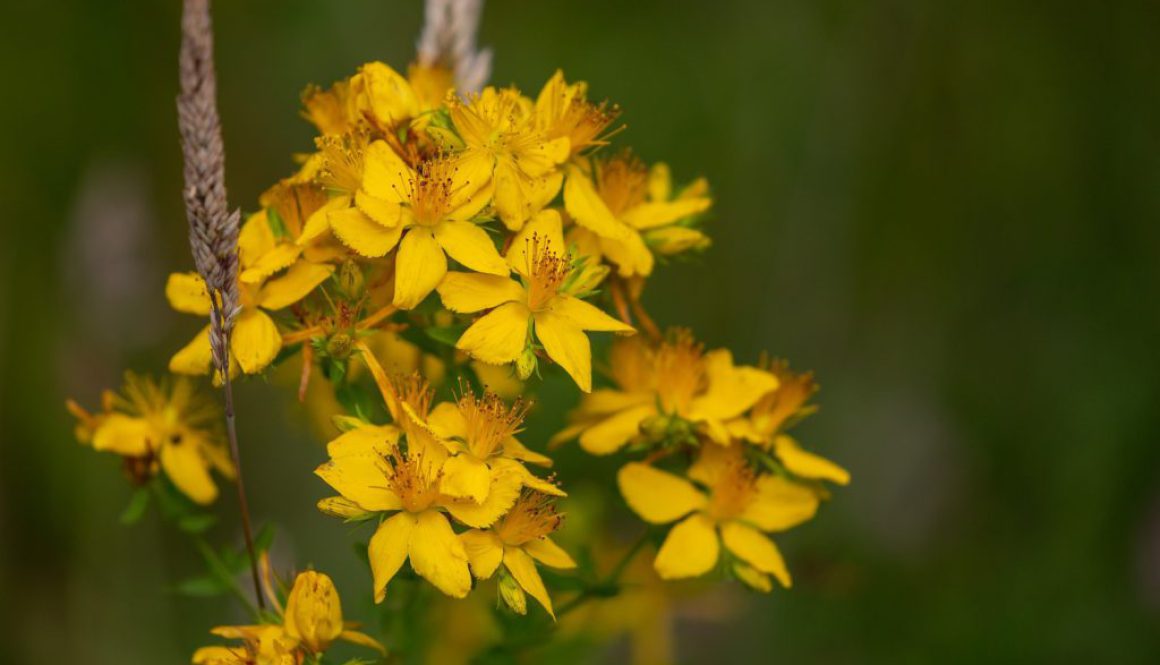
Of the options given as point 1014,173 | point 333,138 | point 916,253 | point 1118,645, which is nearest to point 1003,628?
point 1118,645

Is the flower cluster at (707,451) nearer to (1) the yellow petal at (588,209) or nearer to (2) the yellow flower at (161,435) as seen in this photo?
(1) the yellow petal at (588,209)

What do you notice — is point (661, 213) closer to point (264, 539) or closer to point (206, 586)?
point (264, 539)

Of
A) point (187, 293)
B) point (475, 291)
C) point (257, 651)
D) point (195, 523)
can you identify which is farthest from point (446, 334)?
point (195, 523)

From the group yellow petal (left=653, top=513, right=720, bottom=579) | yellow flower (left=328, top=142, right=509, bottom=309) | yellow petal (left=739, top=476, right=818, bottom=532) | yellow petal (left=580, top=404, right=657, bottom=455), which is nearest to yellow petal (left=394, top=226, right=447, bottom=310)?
yellow flower (left=328, top=142, right=509, bottom=309)

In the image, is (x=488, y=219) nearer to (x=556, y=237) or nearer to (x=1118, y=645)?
(x=556, y=237)

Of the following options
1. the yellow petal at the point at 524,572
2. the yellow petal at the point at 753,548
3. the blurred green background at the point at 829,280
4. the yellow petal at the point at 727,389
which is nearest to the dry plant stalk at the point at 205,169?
the yellow petal at the point at 524,572

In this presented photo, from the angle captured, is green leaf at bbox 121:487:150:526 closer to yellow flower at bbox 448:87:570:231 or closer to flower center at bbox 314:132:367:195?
flower center at bbox 314:132:367:195
